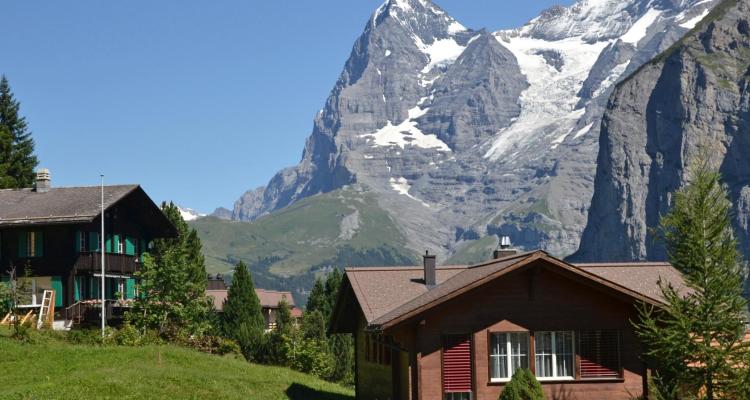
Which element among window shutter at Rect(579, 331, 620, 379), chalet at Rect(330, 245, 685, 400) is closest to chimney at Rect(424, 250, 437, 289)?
chalet at Rect(330, 245, 685, 400)

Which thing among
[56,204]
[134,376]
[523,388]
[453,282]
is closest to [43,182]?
[56,204]

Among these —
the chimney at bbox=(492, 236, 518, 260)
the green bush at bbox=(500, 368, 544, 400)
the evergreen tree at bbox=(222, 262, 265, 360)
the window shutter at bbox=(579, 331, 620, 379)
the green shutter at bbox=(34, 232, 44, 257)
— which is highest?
the green shutter at bbox=(34, 232, 44, 257)

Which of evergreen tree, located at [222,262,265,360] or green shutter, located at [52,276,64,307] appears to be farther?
evergreen tree, located at [222,262,265,360]

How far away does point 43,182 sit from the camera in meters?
62.9

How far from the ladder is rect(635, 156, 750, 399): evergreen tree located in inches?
1357

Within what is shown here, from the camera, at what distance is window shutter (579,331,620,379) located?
32562 millimetres

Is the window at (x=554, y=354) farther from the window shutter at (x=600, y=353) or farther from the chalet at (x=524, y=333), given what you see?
the window shutter at (x=600, y=353)

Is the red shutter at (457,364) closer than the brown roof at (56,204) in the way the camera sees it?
Yes

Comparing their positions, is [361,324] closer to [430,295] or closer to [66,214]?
[430,295]

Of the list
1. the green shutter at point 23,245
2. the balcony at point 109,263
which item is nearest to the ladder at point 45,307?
the balcony at point 109,263

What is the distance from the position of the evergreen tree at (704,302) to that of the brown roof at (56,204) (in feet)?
118

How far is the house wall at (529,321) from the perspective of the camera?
105 ft

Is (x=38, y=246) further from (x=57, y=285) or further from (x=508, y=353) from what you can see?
(x=508, y=353)

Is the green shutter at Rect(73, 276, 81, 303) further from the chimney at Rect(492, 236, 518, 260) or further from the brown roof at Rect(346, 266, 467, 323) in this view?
the chimney at Rect(492, 236, 518, 260)
